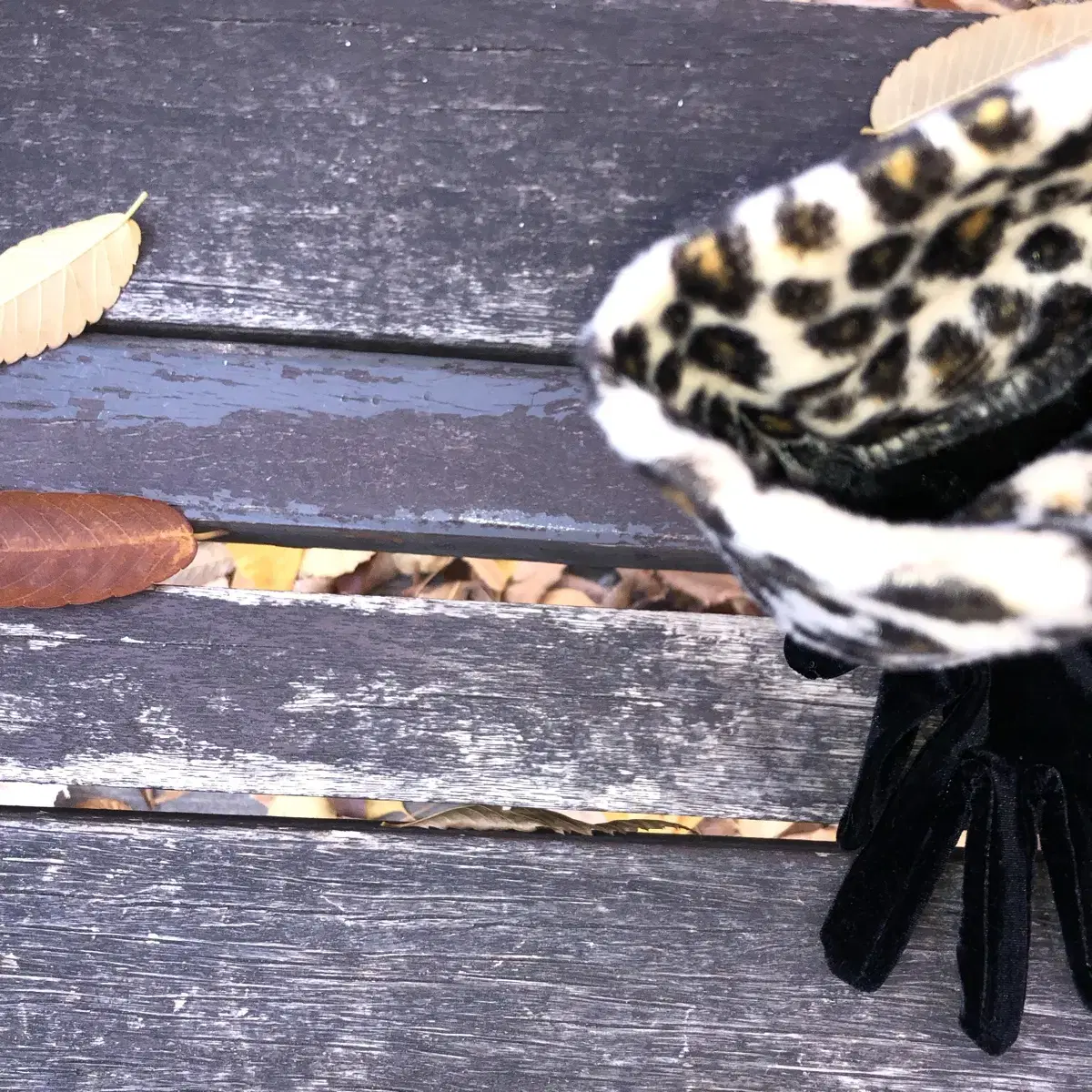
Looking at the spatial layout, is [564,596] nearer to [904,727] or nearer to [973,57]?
[904,727]

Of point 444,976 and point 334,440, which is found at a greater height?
point 334,440

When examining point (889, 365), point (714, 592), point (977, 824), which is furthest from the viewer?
point (714, 592)

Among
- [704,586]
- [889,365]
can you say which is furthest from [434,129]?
[704,586]

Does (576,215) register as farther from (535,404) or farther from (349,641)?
(349,641)

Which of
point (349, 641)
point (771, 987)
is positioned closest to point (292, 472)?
point (349, 641)

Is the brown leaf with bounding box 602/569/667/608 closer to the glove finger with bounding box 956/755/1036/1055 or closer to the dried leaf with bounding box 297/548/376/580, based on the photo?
the dried leaf with bounding box 297/548/376/580

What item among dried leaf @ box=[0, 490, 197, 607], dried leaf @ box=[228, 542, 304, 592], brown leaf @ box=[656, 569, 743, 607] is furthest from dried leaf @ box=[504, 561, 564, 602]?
dried leaf @ box=[0, 490, 197, 607]

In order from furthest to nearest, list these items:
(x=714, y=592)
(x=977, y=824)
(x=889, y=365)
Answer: (x=714, y=592) → (x=977, y=824) → (x=889, y=365)
